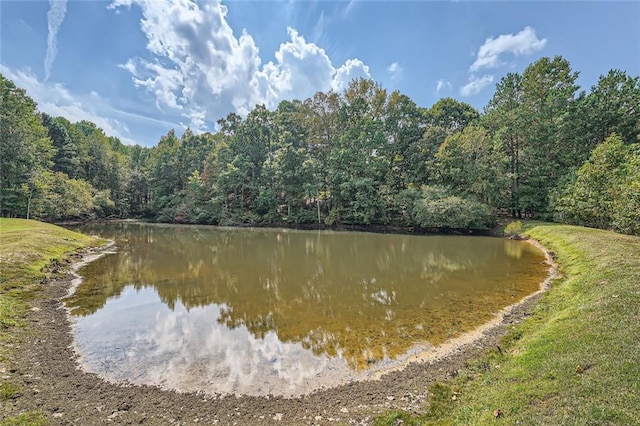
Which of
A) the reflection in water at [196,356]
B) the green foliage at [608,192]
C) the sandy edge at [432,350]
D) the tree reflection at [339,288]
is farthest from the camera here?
the green foliage at [608,192]

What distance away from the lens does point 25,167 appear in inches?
1293

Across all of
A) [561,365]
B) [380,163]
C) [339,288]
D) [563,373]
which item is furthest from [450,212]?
[563,373]

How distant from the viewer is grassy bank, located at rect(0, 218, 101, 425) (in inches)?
260

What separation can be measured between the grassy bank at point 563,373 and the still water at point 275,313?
1.63 meters

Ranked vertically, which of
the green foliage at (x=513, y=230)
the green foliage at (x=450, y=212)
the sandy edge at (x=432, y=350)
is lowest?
the sandy edge at (x=432, y=350)

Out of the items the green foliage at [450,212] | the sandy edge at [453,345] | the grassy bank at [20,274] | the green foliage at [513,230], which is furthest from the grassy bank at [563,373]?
the green foliage at [450,212]

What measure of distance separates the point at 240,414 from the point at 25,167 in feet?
136

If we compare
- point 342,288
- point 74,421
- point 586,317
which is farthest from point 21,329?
point 586,317

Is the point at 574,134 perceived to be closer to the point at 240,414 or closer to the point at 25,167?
the point at 240,414

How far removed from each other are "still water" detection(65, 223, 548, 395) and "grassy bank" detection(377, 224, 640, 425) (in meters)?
1.63

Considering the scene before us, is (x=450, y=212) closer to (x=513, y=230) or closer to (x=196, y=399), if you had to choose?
(x=513, y=230)

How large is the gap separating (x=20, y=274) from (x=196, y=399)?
11.9 meters

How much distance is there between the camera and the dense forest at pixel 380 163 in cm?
2989

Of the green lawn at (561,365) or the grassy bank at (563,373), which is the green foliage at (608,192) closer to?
the green lawn at (561,365)
